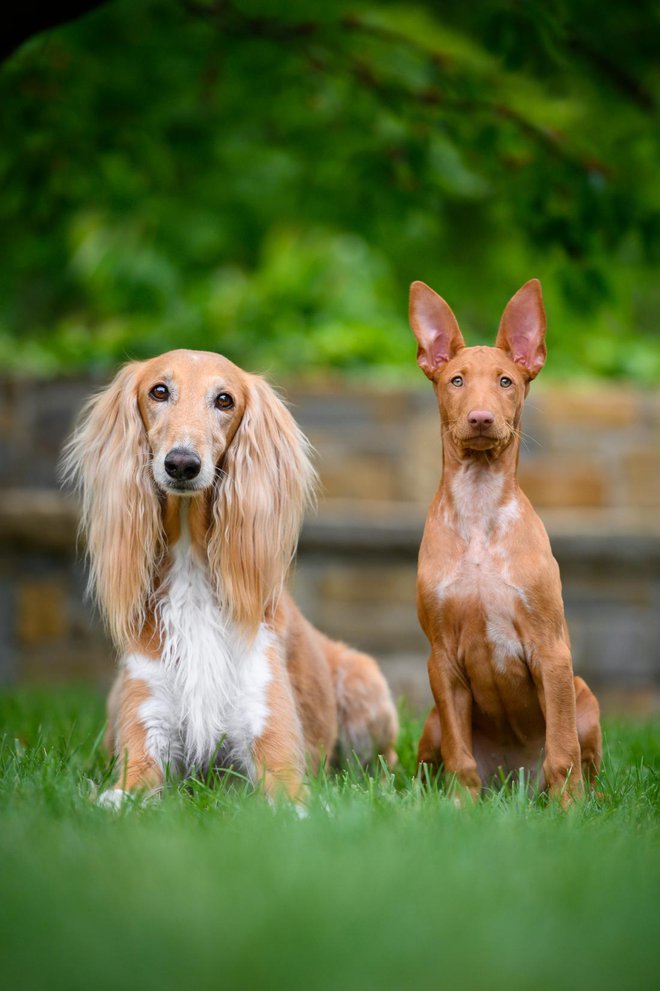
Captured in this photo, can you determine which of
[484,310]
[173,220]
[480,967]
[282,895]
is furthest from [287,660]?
[484,310]

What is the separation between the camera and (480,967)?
220 cm

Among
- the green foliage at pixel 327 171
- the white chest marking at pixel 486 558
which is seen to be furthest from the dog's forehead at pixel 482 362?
the green foliage at pixel 327 171

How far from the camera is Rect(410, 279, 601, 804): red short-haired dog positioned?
357cm

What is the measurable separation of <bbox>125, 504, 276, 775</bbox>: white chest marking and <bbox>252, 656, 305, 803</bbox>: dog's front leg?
0.09ft

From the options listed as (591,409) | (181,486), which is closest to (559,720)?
(181,486)

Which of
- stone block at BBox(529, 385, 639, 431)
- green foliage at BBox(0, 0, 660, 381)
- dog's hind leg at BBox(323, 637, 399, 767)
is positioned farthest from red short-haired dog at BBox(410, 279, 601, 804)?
stone block at BBox(529, 385, 639, 431)

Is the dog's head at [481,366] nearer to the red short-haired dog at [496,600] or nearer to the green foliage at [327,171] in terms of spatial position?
the red short-haired dog at [496,600]

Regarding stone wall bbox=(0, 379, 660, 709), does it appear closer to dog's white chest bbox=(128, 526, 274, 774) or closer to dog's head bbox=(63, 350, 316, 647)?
dog's head bbox=(63, 350, 316, 647)

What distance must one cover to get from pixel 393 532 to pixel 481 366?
4.64 metres

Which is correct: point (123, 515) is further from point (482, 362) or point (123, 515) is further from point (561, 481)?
point (561, 481)

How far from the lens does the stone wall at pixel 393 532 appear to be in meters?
8.34

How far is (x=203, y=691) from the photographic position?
149 inches

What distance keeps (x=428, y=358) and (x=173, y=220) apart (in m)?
7.63

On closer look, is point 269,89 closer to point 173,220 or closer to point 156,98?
point 156,98
